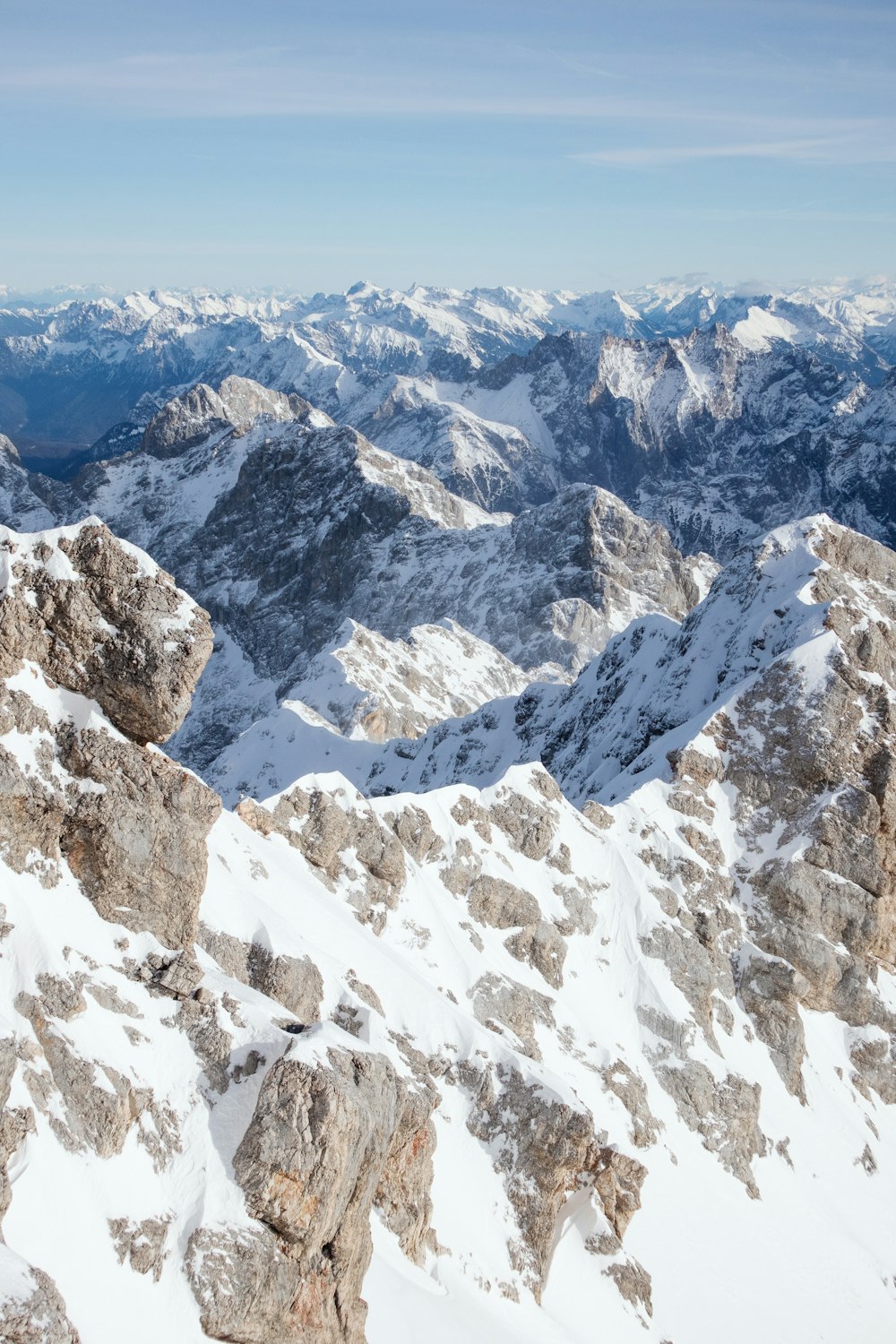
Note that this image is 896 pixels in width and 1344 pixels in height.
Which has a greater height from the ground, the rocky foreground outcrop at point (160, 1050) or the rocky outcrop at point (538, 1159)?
the rocky foreground outcrop at point (160, 1050)

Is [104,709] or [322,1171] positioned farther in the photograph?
[104,709]

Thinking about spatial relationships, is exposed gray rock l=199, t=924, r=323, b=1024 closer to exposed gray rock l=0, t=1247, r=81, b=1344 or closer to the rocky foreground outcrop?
the rocky foreground outcrop

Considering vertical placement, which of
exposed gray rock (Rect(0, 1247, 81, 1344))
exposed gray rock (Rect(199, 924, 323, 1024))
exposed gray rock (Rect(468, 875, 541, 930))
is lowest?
exposed gray rock (Rect(468, 875, 541, 930))

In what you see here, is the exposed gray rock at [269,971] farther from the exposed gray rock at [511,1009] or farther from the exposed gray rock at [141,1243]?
the exposed gray rock at [141,1243]

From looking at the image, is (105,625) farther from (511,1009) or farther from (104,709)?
(511,1009)

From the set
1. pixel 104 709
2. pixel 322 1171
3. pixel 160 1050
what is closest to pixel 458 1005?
pixel 322 1171

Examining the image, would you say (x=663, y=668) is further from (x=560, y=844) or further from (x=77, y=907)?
(x=77, y=907)

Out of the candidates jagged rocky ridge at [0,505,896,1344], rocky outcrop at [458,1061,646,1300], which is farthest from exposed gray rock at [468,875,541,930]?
rocky outcrop at [458,1061,646,1300]

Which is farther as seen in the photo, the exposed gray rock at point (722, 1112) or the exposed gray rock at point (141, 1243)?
the exposed gray rock at point (722, 1112)

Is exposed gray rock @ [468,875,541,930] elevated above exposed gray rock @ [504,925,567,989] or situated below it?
above

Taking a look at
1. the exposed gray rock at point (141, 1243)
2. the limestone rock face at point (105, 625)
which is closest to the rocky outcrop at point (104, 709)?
the limestone rock face at point (105, 625)
